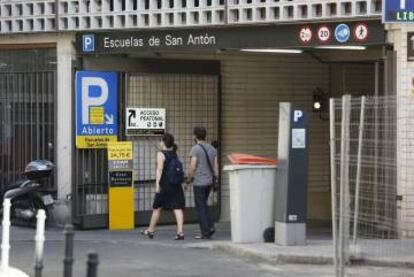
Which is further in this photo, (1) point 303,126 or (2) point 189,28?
(2) point 189,28

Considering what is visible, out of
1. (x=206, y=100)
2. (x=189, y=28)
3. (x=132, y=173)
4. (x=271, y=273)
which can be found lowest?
Answer: (x=271, y=273)

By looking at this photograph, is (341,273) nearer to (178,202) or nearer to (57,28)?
(178,202)

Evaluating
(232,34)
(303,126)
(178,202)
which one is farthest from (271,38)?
(178,202)

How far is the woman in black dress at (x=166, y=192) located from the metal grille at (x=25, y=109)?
2.27 m

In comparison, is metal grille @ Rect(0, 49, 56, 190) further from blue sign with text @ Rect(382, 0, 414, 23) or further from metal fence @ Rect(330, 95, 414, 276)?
blue sign with text @ Rect(382, 0, 414, 23)

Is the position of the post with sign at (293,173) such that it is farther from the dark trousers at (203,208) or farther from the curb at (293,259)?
the dark trousers at (203,208)

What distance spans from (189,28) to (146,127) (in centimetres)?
209

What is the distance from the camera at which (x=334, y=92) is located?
1681cm

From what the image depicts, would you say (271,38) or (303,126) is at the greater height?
(271,38)

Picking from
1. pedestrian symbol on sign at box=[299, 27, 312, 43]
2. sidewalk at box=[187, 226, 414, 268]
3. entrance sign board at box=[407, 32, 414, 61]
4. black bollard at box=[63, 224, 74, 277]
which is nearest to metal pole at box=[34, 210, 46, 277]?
black bollard at box=[63, 224, 74, 277]

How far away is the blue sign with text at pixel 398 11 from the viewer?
356 inches

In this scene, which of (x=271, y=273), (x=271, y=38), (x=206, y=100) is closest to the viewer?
(x=271, y=273)

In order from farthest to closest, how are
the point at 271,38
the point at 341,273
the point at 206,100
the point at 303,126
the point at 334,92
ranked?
the point at 334,92 → the point at 206,100 → the point at 271,38 → the point at 303,126 → the point at 341,273

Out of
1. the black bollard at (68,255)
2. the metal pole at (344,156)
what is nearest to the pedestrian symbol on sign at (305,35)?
the metal pole at (344,156)
